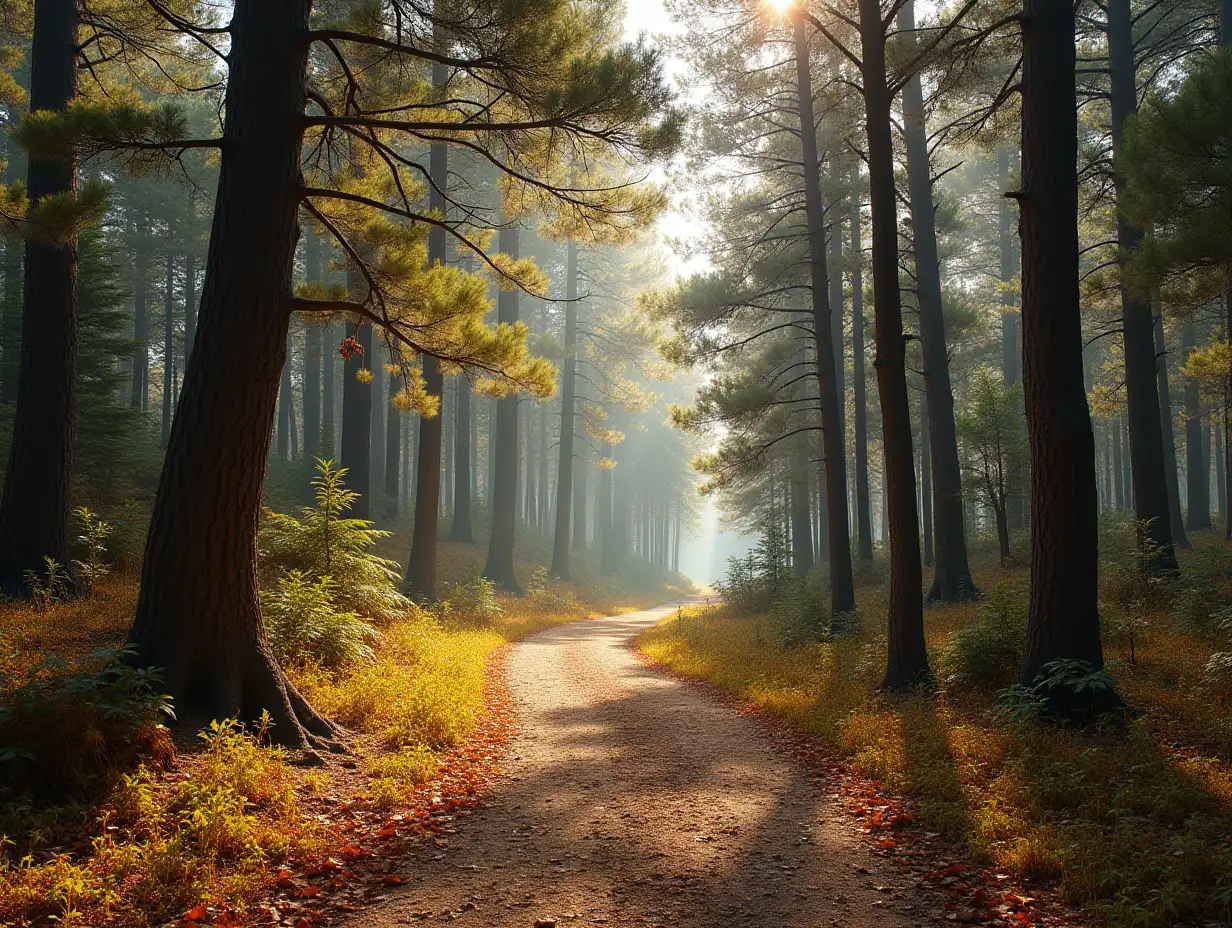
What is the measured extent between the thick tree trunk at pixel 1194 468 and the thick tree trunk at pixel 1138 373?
10.6 metres

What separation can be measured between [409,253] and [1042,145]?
258 inches

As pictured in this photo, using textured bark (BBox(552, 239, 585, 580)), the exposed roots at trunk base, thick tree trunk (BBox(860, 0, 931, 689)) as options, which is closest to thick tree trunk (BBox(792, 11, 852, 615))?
thick tree trunk (BBox(860, 0, 931, 689))

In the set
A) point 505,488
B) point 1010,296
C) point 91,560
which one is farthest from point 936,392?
point 1010,296

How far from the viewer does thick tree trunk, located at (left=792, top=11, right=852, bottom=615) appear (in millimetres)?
13312

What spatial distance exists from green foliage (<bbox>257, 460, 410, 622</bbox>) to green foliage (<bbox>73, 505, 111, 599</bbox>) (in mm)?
2160

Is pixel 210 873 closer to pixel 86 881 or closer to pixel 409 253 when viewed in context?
pixel 86 881

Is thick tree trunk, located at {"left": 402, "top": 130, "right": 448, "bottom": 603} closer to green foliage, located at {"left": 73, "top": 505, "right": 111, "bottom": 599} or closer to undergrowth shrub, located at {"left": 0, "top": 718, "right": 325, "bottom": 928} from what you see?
green foliage, located at {"left": 73, "top": 505, "right": 111, "bottom": 599}

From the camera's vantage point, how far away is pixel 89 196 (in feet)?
22.5

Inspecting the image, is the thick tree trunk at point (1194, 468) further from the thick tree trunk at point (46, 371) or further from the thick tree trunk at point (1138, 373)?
the thick tree trunk at point (46, 371)

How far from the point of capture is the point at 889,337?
8891mm

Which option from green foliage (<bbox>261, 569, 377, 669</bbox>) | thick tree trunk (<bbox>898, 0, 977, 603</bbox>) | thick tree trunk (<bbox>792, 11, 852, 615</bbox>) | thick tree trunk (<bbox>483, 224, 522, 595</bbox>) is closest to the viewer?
green foliage (<bbox>261, 569, 377, 669</bbox>)

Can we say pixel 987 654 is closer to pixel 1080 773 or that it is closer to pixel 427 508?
pixel 1080 773

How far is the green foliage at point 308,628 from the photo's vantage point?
26.8 feet

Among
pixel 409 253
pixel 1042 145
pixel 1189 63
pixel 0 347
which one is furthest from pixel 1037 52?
pixel 0 347
